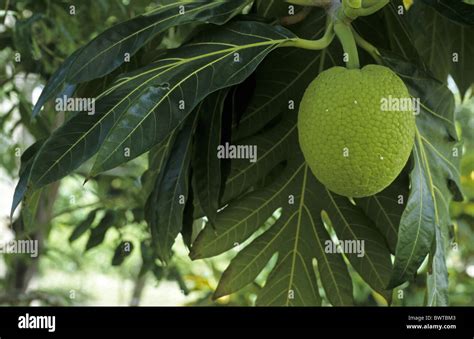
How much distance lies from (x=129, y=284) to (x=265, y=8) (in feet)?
19.9

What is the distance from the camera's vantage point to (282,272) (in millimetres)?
1240

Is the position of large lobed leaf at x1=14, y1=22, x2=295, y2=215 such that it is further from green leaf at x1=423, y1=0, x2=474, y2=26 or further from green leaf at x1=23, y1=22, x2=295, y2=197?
green leaf at x1=423, y1=0, x2=474, y2=26

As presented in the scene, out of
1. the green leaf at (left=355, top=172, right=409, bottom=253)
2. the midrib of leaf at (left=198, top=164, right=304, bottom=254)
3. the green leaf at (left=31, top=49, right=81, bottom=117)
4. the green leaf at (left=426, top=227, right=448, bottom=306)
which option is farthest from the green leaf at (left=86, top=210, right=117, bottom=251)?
the green leaf at (left=426, top=227, right=448, bottom=306)

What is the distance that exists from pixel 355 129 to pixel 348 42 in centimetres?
14

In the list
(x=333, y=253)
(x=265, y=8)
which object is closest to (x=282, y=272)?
(x=333, y=253)

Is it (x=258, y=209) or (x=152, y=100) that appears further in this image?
(x=258, y=209)

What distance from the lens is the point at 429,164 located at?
105cm

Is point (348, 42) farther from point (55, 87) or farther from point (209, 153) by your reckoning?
point (55, 87)

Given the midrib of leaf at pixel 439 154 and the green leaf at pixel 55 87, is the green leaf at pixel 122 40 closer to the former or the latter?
the green leaf at pixel 55 87

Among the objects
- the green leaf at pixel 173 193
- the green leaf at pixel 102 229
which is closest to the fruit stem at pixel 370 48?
the green leaf at pixel 173 193

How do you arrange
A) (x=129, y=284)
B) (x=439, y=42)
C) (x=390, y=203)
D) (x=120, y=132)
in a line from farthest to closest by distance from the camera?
(x=129, y=284) < (x=439, y=42) < (x=390, y=203) < (x=120, y=132)

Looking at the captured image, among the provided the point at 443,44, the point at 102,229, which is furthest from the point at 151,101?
the point at 102,229

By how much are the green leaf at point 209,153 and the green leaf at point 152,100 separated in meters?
0.08
